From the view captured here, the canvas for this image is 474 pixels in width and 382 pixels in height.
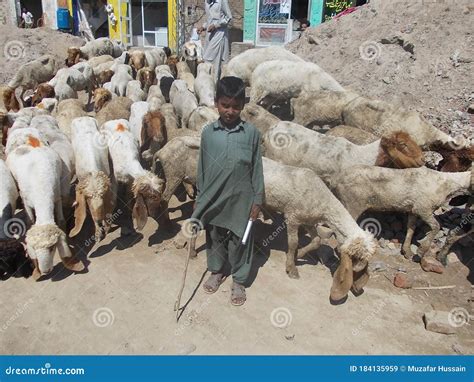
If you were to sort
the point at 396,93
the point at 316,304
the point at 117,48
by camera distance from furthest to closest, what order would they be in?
the point at 117,48, the point at 396,93, the point at 316,304

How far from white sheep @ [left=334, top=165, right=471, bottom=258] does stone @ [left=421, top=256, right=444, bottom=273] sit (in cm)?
10

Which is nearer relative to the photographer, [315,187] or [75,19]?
[315,187]

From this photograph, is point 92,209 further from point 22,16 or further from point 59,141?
point 22,16

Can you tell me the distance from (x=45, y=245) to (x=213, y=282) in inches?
78.6

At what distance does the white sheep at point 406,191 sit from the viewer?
217 inches

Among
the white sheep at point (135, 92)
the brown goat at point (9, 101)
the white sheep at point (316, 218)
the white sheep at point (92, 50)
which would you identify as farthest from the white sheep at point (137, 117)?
the white sheep at point (92, 50)

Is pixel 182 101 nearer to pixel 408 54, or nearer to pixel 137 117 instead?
pixel 137 117

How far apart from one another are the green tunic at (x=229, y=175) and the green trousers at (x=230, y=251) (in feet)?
0.78

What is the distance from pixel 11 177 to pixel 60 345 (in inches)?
98.6

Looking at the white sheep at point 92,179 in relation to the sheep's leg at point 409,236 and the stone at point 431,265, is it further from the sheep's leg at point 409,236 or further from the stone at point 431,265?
the stone at point 431,265

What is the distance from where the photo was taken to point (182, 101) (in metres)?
8.93

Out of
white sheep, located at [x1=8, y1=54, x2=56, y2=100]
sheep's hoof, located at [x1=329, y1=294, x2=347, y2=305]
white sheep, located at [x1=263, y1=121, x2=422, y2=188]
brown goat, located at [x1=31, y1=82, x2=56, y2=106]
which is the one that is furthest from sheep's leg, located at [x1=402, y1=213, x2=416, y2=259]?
white sheep, located at [x1=8, y1=54, x2=56, y2=100]

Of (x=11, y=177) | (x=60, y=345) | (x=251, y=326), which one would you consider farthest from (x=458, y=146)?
(x=11, y=177)

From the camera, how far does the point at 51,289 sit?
5055 millimetres
